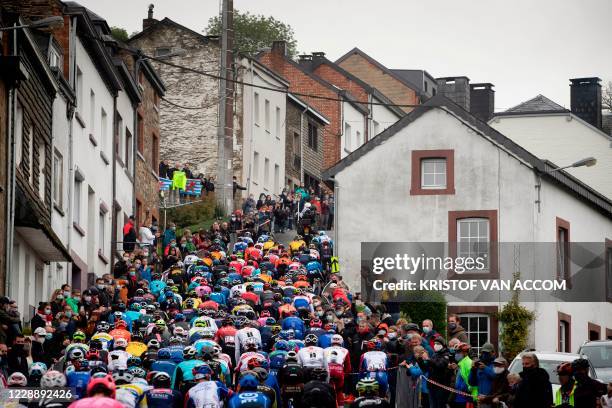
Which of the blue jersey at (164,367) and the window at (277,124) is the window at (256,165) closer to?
the window at (277,124)

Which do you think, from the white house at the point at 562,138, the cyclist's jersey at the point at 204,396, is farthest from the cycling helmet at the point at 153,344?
the white house at the point at 562,138

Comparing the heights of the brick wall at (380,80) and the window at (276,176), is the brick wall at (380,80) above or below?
above

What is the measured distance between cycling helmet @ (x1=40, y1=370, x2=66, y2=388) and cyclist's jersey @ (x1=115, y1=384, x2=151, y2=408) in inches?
34.5

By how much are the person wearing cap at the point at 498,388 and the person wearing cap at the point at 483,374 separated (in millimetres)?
518

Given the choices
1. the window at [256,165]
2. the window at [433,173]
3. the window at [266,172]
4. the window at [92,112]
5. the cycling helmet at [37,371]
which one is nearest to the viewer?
the cycling helmet at [37,371]

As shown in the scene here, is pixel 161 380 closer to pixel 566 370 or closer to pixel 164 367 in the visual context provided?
pixel 164 367

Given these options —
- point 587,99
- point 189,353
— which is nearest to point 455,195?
point 587,99

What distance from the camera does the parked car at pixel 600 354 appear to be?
3275 centimetres

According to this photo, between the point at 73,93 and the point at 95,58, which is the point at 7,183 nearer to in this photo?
the point at 73,93

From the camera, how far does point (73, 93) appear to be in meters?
47.2

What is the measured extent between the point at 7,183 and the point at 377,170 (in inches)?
736

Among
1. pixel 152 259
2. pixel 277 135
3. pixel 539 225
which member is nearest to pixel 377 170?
pixel 539 225

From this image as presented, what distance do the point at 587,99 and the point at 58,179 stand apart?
34235 mm

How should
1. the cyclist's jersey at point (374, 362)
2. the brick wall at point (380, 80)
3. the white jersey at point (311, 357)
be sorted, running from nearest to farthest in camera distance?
the white jersey at point (311, 357), the cyclist's jersey at point (374, 362), the brick wall at point (380, 80)
